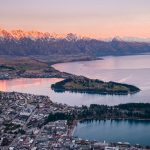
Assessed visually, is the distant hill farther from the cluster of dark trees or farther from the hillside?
the cluster of dark trees

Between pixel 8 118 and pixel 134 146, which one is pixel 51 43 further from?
pixel 134 146

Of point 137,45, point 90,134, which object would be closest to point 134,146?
point 90,134

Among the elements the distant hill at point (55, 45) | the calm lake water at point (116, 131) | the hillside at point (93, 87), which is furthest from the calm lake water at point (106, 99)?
the distant hill at point (55, 45)

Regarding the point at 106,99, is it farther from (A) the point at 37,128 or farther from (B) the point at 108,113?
(A) the point at 37,128

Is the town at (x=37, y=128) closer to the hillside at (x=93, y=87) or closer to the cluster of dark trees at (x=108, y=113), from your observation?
the cluster of dark trees at (x=108, y=113)

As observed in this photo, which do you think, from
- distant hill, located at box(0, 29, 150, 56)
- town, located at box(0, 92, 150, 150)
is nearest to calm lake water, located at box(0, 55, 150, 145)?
town, located at box(0, 92, 150, 150)

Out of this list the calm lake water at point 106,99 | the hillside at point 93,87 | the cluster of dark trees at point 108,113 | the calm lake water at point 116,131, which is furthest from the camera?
the hillside at point 93,87
